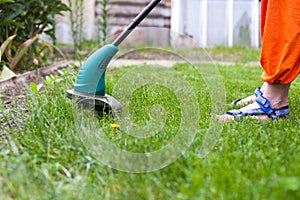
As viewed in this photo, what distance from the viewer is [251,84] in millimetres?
3105

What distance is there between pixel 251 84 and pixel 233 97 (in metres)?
0.67

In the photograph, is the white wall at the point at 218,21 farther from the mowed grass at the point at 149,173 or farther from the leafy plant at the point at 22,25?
the mowed grass at the point at 149,173

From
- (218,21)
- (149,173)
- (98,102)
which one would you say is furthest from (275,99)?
(218,21)

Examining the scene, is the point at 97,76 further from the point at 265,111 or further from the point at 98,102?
the point at 265,111

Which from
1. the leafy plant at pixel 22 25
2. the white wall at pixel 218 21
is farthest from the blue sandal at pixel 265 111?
the white wall at pixel 218 21

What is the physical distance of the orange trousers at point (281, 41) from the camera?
171 cm

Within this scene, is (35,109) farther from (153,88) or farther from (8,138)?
(153,88)

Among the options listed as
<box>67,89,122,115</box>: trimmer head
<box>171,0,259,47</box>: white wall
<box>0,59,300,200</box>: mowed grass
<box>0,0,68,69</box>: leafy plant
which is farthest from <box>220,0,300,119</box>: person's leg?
<box>171,0,259,47</box>: white wall

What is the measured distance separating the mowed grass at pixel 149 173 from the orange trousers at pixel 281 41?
19 cm

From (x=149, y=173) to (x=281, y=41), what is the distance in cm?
88

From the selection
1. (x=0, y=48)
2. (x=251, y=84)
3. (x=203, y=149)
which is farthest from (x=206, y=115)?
(x=0, y=48)

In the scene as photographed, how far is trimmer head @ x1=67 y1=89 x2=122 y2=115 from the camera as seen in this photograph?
5.74 ft

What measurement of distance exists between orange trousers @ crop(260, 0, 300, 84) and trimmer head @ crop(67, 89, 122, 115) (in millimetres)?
604

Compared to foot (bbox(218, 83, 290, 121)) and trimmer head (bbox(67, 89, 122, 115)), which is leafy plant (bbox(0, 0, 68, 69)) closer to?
trimmer head (bbox(67, 89, 122, 115))
